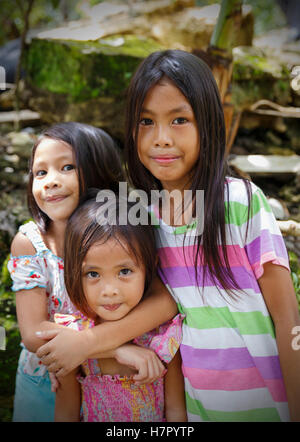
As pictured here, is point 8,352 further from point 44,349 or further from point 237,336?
point 237,336

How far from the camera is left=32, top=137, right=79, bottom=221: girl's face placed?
1594 millimetres

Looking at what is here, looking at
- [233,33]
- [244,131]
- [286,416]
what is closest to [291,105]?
[244,131]

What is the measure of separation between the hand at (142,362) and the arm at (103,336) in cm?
3

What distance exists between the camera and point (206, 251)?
4.68 ft

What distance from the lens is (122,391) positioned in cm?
148

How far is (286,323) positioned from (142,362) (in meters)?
0.52

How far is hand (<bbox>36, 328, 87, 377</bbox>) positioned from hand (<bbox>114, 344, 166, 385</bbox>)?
0.47 feet

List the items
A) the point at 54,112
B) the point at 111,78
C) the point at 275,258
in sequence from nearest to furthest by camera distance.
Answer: the point at 275,258, the point at 111,78, the point at 54,112

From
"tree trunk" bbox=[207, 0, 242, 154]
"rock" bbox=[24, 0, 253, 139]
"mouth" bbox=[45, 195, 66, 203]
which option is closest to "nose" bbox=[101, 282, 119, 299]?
"mouth" bbox=[45, 195, 66, 203]

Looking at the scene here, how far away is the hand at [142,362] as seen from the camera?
4.69 feet

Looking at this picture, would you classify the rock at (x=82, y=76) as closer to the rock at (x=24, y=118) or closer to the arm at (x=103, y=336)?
the rock at (x=24, y=118)

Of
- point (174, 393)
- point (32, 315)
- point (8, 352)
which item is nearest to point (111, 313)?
point (32, 315)

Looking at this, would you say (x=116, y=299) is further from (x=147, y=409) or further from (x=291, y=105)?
(x=291, y=105)
